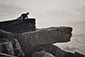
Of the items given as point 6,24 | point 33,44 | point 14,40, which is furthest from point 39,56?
point 6,24

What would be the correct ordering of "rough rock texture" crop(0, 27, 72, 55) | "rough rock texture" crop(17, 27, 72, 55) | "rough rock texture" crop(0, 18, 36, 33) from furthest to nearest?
1. "rough rock texture" crop(0, 18, 36, 33)
2. "rough rock texture" crop(17, 27, 72, 55)
3. "rough rock texture" crop(0, 27, 72, 55)

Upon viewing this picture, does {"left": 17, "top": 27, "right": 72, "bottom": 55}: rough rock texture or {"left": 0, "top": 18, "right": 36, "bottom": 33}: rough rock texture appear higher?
{"left": 0, "top": 18, "right": 36, "bottom": 33}: rough rock texture

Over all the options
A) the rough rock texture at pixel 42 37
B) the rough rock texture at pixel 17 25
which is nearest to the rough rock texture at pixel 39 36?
the rough rock texture at pixel 42 37

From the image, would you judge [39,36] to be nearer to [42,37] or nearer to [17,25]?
[42,37]

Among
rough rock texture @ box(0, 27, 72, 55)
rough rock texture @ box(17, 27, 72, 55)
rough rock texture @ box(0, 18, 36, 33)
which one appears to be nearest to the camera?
rough rock texture @ box(0, 27, 72, 55)

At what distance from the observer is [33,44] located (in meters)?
16.0

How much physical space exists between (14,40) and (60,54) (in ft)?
19.9

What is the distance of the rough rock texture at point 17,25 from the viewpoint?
54.0ft

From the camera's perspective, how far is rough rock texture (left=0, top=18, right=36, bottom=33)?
54.0ft

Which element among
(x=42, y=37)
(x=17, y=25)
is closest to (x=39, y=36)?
(x=42, y=37)

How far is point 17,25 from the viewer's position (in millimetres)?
16578

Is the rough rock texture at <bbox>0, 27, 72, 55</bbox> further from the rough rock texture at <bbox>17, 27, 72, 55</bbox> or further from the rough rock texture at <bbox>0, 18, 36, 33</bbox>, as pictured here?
the rough rock texture at <bbox>0, 18, 36, 33</bbox>

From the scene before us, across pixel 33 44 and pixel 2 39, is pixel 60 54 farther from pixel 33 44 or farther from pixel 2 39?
pixel 2 39

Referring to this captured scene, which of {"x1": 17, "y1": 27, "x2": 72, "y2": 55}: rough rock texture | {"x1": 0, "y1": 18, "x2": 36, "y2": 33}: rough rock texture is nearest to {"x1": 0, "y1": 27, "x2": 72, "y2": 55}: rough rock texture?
{"x1": 17, "y1": 27, "x2": 72, "y2": 55}: rough rock texture
